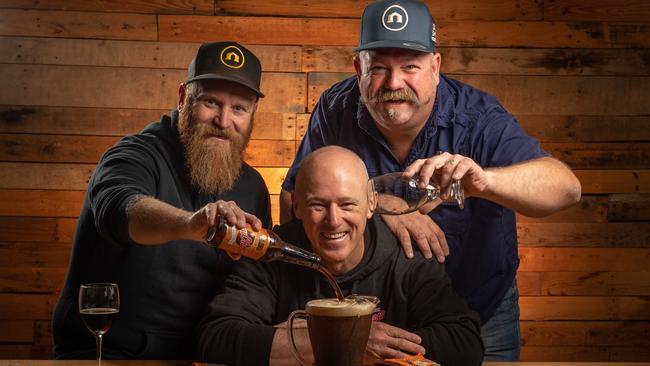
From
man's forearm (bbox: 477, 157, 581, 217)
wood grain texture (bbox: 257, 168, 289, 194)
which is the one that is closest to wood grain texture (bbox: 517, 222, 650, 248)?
wood grain texture (bbox: 257, 168, 289, 194)

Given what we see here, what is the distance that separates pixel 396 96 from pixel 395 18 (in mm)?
253

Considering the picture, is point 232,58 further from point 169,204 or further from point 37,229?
point 37,229

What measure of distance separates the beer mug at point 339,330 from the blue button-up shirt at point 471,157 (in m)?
1.00

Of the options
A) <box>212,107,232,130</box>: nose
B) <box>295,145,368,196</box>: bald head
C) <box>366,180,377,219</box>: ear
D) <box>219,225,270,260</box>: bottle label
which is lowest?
<box>219,225,270,260</box>: bottle label

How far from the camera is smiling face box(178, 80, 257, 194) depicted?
103 inches

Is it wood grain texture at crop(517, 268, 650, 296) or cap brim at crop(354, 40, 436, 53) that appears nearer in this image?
cap brim at crop(354, 40, 436, 53)

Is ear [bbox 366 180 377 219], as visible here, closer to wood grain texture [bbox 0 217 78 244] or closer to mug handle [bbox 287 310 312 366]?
mug handle [bbox 287 310 312 366]

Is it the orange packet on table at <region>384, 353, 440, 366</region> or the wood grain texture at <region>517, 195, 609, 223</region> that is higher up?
the wood grain texture at <region>517, 195, 609, 223</region>

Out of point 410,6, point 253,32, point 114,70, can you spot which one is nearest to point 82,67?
point 114,70

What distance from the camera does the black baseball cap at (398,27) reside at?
2.44 m

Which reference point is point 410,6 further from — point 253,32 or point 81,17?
point 81,17

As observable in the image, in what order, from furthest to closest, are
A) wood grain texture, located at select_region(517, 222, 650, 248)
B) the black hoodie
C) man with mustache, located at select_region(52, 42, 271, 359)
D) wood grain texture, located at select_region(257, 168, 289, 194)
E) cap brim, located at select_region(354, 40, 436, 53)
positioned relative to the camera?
wood grain texture, located at select_region(517, 222, 650, 248), wood grain texture, located at select_region(257, 168, 289, 194), cap brim, located at select_region(354, 40, 436, 53), man with mustache, located at select_region(52, 42, 271, 359), the black hoodie

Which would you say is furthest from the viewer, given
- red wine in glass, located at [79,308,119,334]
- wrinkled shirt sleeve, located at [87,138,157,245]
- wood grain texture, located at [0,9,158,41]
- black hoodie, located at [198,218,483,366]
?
wood grain texture, located at [0,9,158,41]

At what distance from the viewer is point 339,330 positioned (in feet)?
5.43
